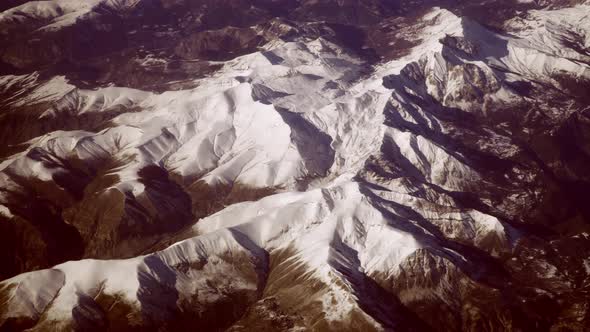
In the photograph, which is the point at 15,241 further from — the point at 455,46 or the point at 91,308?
the point at 455,46

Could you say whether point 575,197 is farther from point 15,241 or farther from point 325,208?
point 15,241

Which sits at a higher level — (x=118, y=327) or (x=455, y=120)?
(x=118, y=327)

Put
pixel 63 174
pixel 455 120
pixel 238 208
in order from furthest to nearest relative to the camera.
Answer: pixel 455 120 < pixel 63 174 < pixel 238 208

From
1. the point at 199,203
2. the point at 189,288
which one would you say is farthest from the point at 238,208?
the point at 189,288

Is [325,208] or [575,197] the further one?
[575,197]

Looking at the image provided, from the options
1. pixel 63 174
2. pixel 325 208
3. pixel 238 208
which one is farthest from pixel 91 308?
pixel 63 174

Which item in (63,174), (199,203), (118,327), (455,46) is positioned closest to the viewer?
(118,327)
